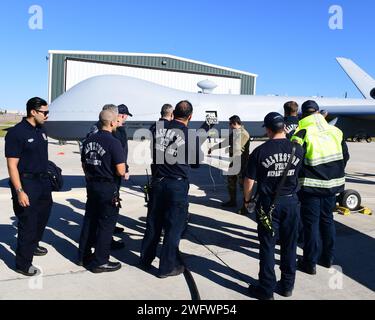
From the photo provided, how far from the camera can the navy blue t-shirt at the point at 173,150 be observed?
4.28m

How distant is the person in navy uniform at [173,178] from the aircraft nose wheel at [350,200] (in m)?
4.62

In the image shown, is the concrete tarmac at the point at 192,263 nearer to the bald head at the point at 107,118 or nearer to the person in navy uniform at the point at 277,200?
the person in navy uniform at the point at 277,200

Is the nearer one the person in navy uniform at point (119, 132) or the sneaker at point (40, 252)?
the sneaker at point (40, 252)

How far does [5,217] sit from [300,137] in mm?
5515

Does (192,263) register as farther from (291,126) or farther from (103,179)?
(291,126)

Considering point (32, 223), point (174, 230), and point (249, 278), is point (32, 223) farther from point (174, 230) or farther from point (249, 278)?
point (249, 278)

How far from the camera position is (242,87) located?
36781 millimetres

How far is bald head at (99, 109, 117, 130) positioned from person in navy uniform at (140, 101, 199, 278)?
0.58 meters

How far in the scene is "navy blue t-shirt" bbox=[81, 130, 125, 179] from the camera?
4.32 m

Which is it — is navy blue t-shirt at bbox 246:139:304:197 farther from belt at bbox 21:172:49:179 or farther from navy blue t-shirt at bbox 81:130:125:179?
belt at bbox 21:172:49:179

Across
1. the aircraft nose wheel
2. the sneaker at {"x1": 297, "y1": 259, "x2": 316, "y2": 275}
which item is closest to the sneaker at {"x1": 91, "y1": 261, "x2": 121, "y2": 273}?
the sneaker at {"x1": 297, "y1": 259, "x2": 316, "y2": 275}

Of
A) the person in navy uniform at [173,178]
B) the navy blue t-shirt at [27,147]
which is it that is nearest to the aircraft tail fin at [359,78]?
the person in navy uniform at [173,178]
